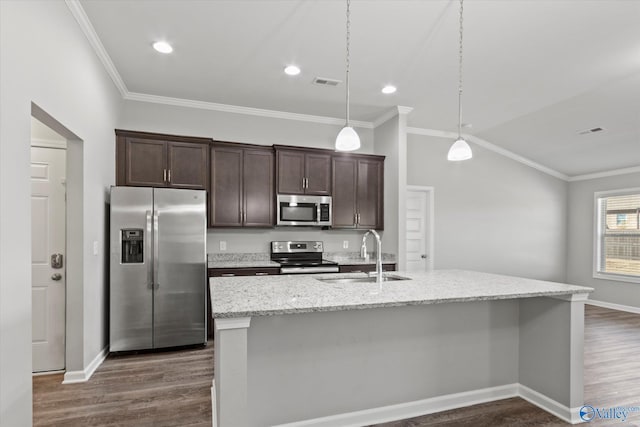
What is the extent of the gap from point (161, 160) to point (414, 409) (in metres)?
3.66

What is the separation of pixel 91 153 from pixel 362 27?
2660 mm

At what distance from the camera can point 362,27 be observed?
9.32 feet

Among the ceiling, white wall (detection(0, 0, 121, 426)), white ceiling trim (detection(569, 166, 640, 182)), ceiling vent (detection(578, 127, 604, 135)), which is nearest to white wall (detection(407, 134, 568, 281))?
white ceiling trim (detection(569, 166, 640, 182))

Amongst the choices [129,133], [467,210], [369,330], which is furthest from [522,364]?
[129,133]

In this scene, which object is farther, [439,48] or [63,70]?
[439,48]

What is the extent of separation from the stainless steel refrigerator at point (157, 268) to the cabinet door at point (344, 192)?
1857 mm

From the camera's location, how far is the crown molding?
255 cm

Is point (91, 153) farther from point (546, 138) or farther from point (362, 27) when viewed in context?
point (546, 138)

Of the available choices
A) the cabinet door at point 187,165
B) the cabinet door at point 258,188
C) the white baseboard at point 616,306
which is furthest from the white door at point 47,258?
the white baseboard at point 616,306

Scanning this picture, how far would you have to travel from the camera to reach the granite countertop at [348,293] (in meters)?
1.72

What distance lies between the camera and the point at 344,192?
491cm

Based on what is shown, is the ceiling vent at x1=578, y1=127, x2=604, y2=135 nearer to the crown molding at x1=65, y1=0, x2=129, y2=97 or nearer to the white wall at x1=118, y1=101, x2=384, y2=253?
the white wall at x1=118, y1=101, x2=384, y2=253

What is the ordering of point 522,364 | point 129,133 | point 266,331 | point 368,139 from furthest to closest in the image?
point 368,139 → point 129,133 → point 522,364 → point 266,331

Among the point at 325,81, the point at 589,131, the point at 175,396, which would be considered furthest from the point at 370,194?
the point at 175,396
